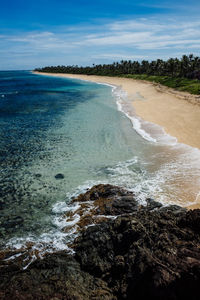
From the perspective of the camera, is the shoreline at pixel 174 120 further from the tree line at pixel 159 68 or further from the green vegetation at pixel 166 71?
the tree line at pixel 159 68

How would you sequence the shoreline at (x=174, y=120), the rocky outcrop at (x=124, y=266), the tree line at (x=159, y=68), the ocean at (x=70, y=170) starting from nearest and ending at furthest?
the rocky outcrop at (x=124, y=266)
the ocean at (x=70, y=170)
the shoreline at (x=174, y=120)
the tree line at (x=159, y=68)

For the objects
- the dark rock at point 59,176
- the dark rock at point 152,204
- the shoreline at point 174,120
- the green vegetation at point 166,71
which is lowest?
the dark rock at point 59,176

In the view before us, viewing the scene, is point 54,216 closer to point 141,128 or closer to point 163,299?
point 163,299

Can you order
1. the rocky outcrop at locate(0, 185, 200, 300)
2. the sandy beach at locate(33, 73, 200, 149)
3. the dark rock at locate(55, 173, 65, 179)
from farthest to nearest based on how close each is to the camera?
the sandy beach at locate(33, 73, 200, 149), the dark rock at locate(55, 173, 65, 179), the rocky outcrop at locate(0, 185, 200, 300)

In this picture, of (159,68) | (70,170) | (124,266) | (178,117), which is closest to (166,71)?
(159,68)

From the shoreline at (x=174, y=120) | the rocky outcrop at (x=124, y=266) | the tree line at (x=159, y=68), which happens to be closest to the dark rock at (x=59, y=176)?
the rocky outcrop at (x=124, y=266)

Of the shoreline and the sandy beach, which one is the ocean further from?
the sandy beach

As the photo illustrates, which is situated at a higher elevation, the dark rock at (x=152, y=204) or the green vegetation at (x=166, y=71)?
the green vegetation at (x=166, y=71)

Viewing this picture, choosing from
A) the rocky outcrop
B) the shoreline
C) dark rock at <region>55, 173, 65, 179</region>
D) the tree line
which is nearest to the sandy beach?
the shoreline
